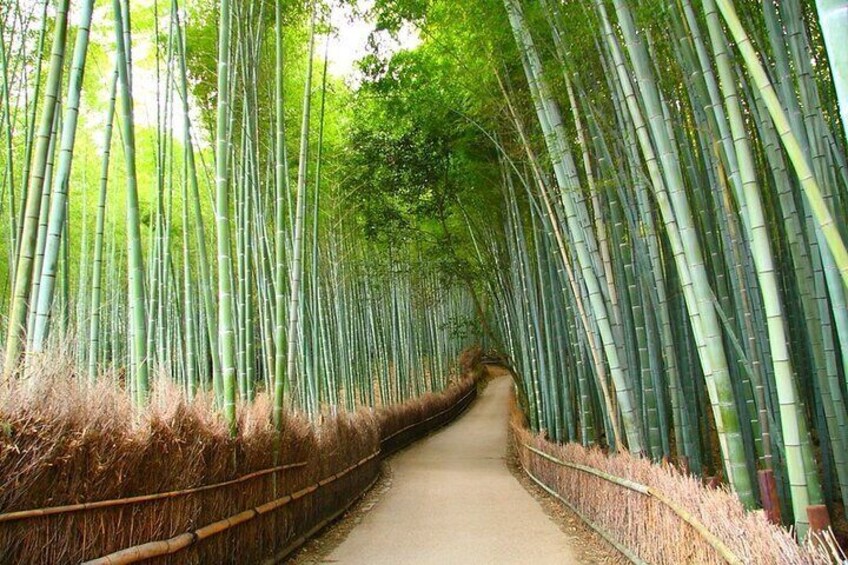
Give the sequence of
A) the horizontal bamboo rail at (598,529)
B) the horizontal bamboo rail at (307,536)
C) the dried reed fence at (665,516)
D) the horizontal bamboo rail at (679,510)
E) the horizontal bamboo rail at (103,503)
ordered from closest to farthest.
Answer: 1. the horizontal bamboo rail at (103,503)
2. the dried reed fence at (665,516)
3. the horizontal bamboo rail at (679,510)
4. the horizontal bamboo rail at (598,529)
5. the horizontal bamboo rail at (307,536)

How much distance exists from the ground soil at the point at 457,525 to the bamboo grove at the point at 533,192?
2.39ft

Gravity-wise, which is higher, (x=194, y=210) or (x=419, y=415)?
(x=194, y=210)

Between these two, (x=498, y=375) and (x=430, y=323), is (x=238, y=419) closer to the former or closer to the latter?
(x=430, y=323)

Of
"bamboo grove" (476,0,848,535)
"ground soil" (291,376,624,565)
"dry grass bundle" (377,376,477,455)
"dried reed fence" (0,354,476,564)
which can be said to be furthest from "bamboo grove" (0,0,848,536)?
"dry grass bundle" (377,376,477,455)

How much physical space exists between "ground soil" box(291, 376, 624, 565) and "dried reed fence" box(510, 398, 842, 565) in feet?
0.62

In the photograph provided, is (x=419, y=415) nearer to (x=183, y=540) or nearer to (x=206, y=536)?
(x=206, y=536)

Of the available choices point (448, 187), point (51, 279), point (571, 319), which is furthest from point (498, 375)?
point (51, 279)

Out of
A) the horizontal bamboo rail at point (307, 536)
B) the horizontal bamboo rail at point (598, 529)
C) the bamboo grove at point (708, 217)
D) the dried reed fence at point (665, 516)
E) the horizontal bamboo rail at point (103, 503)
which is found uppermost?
the bamboo grove at point (708, 217)

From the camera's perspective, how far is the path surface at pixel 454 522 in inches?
163

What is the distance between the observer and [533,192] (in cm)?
684

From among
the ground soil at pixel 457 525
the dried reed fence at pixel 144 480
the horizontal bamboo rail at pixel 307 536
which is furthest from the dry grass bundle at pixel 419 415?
the dried reed fence at pixel 144 480

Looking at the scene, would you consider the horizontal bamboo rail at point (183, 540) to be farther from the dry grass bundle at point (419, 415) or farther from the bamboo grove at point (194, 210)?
the dry grass bundle at point (419, 415)

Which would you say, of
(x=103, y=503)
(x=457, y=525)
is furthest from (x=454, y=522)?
(x=103, y=503)

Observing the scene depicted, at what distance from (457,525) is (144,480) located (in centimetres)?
294
